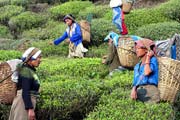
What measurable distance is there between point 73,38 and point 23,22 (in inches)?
182

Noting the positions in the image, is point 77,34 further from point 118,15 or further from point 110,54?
point 110,54

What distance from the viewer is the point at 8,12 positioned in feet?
54.6

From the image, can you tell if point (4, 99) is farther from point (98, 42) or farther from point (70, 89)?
point (98, 42)

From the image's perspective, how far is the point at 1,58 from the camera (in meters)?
11.1

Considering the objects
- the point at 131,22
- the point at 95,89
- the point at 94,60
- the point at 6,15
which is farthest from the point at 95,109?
the point at 6,15

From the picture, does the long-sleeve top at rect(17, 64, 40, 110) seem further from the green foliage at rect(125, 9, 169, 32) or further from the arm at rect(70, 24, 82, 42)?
the green foliage at rect(125, 9, 169, 32)

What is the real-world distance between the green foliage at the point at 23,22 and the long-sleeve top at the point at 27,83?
344 inches

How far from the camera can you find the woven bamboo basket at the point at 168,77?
24.1 feet

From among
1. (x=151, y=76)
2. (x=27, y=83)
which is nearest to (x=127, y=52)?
(x=151, y=76)

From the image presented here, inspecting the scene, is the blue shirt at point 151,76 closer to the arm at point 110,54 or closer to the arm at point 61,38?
the arm at point 110,54

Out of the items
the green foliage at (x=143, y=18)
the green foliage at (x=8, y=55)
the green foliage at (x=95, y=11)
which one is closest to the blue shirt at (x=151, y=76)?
the green foliage at (x=8, y=55)

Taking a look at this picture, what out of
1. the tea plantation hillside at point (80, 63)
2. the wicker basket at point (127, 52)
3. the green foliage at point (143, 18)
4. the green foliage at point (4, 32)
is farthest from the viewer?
the green foliage at point (4, 32)

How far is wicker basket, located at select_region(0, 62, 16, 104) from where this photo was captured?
767 cm

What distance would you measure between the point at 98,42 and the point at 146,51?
226 inches
